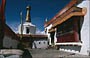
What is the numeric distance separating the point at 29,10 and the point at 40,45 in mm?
20322

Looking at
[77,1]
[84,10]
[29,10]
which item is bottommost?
[84,10]

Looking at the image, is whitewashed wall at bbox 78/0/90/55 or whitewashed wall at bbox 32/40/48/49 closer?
whitewashed wall at bbox 78/0/90/55

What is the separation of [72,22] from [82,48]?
9.56 ft

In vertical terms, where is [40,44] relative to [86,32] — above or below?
below

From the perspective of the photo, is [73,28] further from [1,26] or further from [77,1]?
[1,26]

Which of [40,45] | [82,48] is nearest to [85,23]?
[82,48]

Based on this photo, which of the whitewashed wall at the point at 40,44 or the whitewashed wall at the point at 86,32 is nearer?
the whitewashed wall at the point at 86,32

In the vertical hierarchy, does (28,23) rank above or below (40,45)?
above

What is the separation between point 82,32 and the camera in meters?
15.7

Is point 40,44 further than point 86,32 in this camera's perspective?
Yes

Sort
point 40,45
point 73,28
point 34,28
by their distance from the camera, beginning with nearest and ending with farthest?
point 73,28
point 40,45
point 34,28

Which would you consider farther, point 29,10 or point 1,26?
point 29,10

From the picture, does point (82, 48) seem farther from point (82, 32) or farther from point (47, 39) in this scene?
point (47, 39)

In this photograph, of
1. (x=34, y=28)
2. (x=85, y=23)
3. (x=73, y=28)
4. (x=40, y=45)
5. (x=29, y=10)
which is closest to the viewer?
(x=85, y=23)
